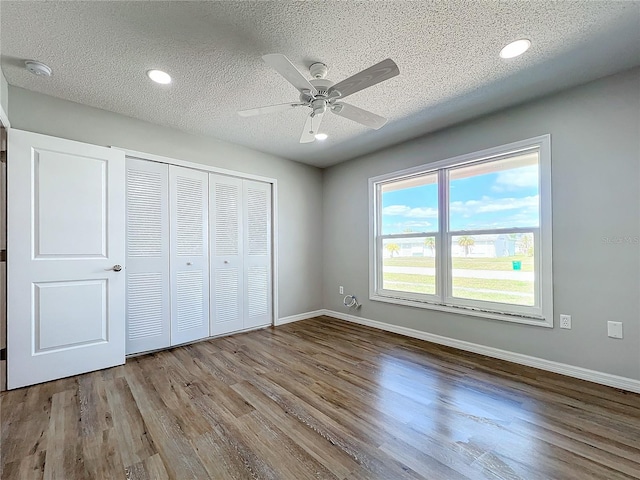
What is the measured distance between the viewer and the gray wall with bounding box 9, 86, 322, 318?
2.58m

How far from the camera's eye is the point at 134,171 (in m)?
3.03

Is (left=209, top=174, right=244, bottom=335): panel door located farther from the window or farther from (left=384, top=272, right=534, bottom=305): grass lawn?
(left=384, top=272, right=534, bottom=305): grass lawn

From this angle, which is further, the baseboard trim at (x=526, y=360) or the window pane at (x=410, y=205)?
the window pane at (x=410, y=205)

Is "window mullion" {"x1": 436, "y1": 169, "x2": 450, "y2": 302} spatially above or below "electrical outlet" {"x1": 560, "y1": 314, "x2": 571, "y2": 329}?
above

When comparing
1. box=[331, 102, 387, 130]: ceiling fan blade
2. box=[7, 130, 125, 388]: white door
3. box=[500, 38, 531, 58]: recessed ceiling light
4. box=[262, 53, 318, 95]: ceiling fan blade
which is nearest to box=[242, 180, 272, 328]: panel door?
box=[7, 130, 125, 388]: white door

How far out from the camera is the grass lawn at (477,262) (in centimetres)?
279

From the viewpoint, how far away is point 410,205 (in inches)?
149

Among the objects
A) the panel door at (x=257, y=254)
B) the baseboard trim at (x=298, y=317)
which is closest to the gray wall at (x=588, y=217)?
the baseboard trim at (x=298, y=317)

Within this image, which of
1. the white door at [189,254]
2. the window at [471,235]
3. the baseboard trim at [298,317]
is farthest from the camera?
the baseboard trim at [298,317]

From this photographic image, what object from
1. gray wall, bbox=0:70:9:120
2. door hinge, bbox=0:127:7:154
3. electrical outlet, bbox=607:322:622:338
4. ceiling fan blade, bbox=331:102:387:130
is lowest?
electrical outlet, bbox=607:322:622:338

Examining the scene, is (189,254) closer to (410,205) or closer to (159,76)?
(159,76)

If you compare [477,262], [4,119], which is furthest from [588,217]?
[4,119]

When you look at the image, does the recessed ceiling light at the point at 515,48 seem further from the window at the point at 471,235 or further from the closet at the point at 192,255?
the closet at the point at 192,255

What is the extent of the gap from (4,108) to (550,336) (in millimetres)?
5028
